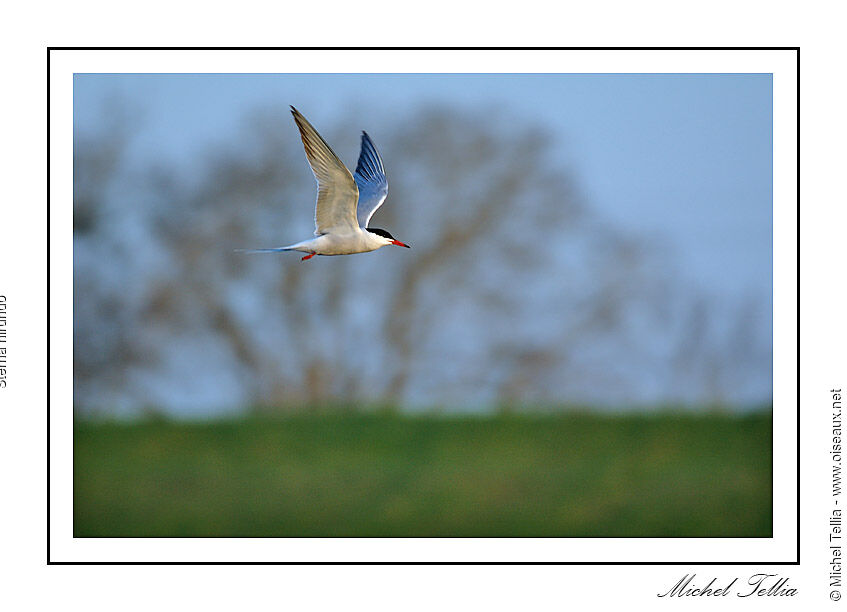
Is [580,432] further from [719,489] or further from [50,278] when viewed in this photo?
[50,278]

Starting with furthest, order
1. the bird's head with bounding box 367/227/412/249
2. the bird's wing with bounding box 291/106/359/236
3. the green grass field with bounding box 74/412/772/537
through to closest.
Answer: the green grass field with bounding box 74/412/772/537, the bird's head with bounding box 367/227/412/249, the bird's wing with bounding box 291/106/359/236

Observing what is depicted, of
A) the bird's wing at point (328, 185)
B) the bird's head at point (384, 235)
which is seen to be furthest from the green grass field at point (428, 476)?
the bird's wing at point (328, 185)

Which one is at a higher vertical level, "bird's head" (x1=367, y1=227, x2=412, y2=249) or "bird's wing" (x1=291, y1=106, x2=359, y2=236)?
"bird's wing" (x1=291, y1=106, x2=359, y2=236)

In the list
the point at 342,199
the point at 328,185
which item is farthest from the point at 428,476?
the point at 328,185

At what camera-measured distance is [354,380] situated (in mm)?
10398

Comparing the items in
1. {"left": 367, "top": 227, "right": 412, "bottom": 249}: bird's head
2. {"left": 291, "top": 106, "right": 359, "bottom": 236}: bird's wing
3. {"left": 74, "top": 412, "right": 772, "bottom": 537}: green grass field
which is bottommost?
{"left": 74, "top": 412, "right": 772, "bottom": 537}: green grass field

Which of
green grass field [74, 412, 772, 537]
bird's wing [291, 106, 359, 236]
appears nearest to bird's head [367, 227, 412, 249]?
bird's wing [291, 106, 359, 236]

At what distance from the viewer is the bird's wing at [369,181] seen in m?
6.00

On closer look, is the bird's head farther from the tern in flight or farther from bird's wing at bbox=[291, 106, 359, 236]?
bird's wing at bbox=[291, 106, 359, 236]

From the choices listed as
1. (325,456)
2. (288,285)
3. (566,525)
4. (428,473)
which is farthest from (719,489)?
(288,285)

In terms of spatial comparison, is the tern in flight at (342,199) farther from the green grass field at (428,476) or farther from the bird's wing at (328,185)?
the green grass field at (428,476)

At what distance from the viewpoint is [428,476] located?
6746mm

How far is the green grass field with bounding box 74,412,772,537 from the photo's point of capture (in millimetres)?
6352
